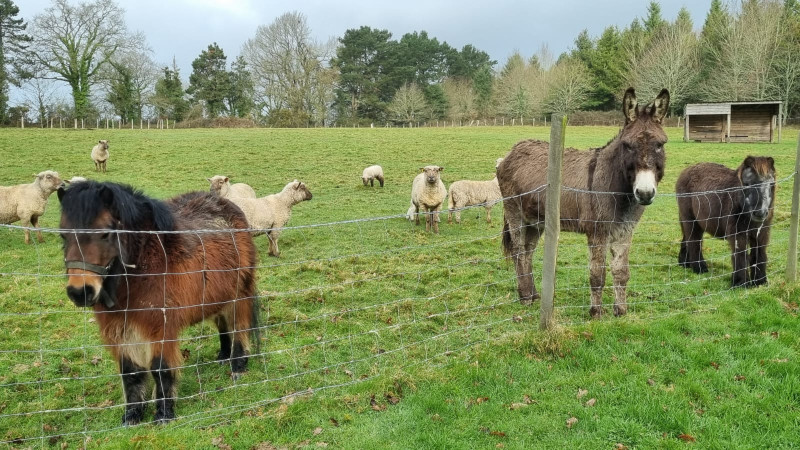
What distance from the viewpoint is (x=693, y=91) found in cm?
4812

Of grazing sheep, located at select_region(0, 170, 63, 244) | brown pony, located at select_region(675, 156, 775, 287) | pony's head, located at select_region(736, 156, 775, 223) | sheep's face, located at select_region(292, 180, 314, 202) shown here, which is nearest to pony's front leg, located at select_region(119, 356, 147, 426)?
brown pony, located at select_region(675, 156, 775, 287)

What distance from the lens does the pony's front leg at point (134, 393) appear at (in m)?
3.94

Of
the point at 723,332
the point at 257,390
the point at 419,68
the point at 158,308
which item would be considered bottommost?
the point at 257,390

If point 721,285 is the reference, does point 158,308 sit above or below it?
above

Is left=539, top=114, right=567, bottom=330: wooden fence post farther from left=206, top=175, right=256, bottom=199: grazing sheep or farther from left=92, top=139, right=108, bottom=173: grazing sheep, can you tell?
left=92, top=139, right=108, bottom=173: grazing sheep

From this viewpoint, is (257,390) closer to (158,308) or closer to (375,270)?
(158,308)

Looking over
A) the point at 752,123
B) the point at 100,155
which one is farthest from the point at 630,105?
the point at 752,123

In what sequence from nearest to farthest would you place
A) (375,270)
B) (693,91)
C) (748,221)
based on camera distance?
(748,221) < (375,270) < (693,91)

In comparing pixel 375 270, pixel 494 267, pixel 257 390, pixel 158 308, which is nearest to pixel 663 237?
pixel 494 267

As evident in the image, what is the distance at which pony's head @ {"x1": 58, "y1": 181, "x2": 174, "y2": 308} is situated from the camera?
331cm

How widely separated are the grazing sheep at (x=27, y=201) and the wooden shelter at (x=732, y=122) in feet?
110

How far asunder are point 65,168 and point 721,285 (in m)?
21.5

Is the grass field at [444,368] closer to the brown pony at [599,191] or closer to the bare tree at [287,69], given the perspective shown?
the brown pony at [599,191]

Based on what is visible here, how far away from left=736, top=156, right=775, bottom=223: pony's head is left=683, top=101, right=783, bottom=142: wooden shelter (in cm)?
2823
